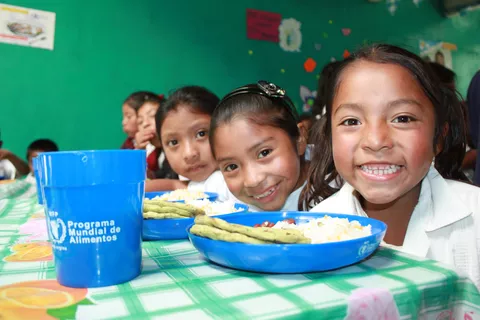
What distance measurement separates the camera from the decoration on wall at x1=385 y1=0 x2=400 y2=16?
475 centimetres

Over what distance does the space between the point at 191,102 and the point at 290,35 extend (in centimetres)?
A: 272

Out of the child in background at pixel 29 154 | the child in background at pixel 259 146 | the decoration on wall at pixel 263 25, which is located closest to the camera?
the child in background at pixel 259 146

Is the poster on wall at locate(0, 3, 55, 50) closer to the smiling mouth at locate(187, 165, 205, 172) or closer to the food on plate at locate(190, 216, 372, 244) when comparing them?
the smiling mouth at locate(187, 165, 205, 172)

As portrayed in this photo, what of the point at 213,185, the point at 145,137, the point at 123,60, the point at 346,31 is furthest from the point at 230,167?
the point at 346,31

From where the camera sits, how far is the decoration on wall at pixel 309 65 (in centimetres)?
423

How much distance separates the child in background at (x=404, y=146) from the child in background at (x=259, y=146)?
0.26 m

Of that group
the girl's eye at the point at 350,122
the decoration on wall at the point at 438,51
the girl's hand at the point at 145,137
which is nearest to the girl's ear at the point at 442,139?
the girl's eye at the point at 350,122

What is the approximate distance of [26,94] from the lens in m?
3.08

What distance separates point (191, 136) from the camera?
5.59 ft

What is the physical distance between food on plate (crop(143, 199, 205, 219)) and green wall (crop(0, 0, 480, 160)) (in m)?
2.75

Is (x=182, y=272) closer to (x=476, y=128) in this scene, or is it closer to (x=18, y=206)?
(x=18, y=206)

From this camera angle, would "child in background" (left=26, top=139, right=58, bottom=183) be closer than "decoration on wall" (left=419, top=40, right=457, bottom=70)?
Yes

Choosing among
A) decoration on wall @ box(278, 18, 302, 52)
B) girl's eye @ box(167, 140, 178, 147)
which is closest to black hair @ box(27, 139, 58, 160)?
girl's eye @ box(167, 140, 178, 147)

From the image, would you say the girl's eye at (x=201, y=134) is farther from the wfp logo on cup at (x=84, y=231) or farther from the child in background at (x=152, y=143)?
the wfp logo on cup at (x=84, y=231)
